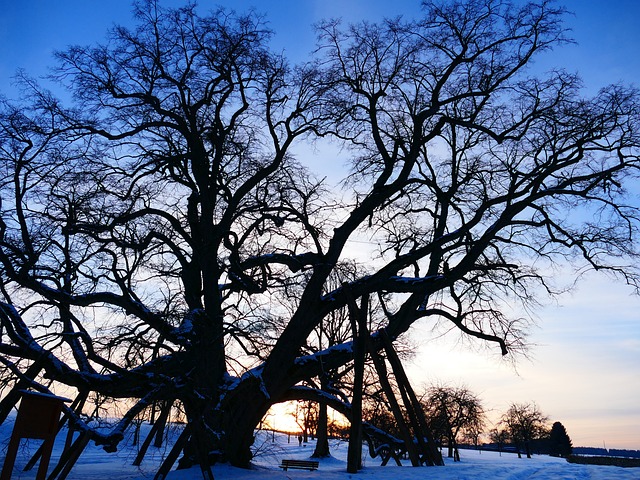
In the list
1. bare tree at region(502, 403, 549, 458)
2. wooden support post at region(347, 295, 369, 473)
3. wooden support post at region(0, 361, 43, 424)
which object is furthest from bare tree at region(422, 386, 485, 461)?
wooden support post at region(0, 361, 43, 424)

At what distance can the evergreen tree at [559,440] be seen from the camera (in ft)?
234

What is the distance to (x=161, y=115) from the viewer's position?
14.5 meters

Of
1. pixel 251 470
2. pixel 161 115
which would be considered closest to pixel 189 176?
pixel 161 115

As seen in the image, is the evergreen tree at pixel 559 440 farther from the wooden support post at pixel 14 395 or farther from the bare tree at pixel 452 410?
the wooden support post at pixel 14 395

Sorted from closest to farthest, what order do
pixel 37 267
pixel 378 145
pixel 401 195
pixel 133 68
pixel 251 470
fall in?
1. pixel 37 267
2. pixel 251 470
3. pixel 133 68
4. pixel 378 145
5. pixel 401 195

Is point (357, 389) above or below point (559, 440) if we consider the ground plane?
above

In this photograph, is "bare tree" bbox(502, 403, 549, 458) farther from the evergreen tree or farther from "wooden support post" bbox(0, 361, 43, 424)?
"wooden support post" bbox(0, 361, 43, 424)

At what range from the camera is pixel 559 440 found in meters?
72.3

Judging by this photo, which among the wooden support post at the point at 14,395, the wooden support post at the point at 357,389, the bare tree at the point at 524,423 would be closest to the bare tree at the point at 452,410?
the bare tree at the point at 524,423

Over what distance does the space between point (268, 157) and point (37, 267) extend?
666cm

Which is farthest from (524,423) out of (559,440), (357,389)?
(357,389)

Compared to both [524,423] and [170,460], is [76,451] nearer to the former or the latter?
[170,460]

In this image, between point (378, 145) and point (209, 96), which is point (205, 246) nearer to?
point (209, 96)

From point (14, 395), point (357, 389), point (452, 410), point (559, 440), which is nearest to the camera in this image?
point (14, 395)
